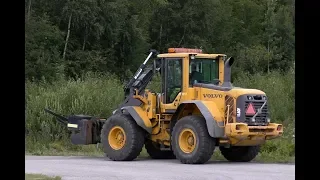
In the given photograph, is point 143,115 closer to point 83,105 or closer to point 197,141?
point 197,141

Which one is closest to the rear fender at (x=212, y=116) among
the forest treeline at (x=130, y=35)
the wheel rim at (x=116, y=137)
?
the wheel rim at (x=116, y=137)

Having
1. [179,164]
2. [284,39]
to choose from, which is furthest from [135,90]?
[284,39]

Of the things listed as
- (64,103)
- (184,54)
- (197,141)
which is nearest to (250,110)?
(197,141)

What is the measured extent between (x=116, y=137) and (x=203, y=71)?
249cm

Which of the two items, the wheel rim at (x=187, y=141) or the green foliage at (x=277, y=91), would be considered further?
the green foliage at (x=277, y=91)

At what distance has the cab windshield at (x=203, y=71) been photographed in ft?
47.1

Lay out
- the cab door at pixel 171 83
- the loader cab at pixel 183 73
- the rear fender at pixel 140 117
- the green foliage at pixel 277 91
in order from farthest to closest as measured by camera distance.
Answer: the green foliage at pixel 277 91 < the rear fender at pixel 140 117 < the cab door at pixel 171 83 < the loader cab at pixel 183 73

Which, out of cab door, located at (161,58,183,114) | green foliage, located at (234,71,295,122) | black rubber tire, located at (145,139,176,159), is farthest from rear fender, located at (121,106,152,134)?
green foliage, located at (234,71,295,122)

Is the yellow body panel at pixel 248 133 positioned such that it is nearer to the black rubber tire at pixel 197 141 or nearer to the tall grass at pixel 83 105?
the black rubber tire at pixel 197 141

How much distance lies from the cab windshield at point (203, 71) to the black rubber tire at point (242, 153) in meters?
1.56

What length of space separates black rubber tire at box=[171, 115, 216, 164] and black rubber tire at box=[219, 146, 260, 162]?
128 centimetres
